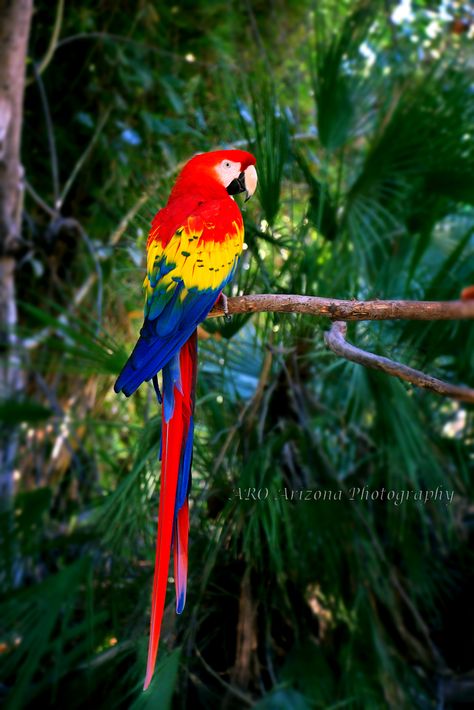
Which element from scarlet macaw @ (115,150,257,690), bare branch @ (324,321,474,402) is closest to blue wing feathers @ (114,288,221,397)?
scarlet macaw @ (115,150,257,690)

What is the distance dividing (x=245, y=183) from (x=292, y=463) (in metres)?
0.62

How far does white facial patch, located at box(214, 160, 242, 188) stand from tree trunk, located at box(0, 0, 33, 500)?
2.86 ft

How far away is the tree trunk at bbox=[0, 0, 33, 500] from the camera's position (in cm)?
168

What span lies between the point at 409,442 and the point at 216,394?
404 millimetres

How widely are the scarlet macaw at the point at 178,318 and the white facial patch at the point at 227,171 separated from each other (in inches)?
0.5

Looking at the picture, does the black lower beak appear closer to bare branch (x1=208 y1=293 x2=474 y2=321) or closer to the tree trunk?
bare branch (x1=208 y1=293 x2=474 y2=321)

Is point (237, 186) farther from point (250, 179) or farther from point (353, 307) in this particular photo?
point (353, 307)

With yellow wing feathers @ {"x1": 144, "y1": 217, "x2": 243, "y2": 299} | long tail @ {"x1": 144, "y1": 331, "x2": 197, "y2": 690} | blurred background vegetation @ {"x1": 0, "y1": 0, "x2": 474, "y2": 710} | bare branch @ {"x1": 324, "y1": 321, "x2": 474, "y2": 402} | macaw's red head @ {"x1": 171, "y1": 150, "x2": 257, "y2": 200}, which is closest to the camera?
bare branch @ {"x1": 324, "y1": 321, "x2": 474, "y2": 402}

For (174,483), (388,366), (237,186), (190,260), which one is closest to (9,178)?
(237,186)

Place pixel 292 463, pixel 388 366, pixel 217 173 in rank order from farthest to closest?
pixel 292 463, pixel 217 173, pixel 388 366

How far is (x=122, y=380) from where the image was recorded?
77 cm

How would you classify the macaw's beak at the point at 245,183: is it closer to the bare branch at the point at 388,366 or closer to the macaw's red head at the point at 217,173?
the macaw's red head at the point at 217,173

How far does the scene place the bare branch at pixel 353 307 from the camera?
651 millimetres

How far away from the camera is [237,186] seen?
1.01 meters
